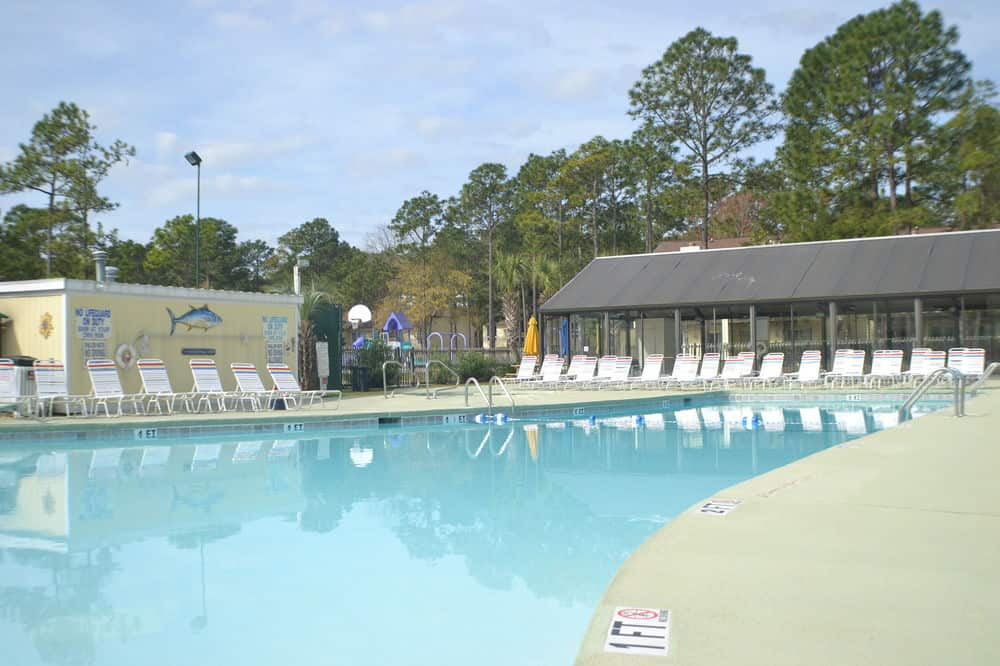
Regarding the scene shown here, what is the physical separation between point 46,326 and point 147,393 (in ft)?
6.73

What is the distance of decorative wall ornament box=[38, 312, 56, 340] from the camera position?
47.0 feet

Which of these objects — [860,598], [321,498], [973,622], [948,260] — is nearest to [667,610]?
[860,598]

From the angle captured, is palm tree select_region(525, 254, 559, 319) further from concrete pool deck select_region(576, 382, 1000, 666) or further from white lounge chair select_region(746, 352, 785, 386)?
concrete pool deck select_region(576, 382, 1000, 666)

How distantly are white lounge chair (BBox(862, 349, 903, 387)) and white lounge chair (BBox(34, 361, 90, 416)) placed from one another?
1480 centimetres

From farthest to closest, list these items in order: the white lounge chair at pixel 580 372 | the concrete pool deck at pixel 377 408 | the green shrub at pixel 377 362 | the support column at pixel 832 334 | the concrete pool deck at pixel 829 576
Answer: the green shrub at pixel 377 362
the white lounge chair at pixel 580 372
the support column at pixel 832 334
the concrete pool deck at pixel 377 408
the concrete pool deck at pixel 829 576

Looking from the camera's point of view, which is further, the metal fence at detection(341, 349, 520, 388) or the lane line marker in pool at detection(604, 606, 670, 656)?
the metal fence at detection(341, 349, 520, 388)

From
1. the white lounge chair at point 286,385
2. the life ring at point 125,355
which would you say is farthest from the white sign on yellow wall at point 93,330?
the white lounge chair at point 286,385

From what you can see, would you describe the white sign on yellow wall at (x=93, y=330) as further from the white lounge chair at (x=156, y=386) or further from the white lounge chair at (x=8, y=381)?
the white lounge chair at (x=8, y=381)

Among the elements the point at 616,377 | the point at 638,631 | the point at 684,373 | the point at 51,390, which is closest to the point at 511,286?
the point at 616,377

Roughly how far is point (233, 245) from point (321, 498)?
44.7m

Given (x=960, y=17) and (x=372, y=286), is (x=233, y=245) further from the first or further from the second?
(x=960, y=17)

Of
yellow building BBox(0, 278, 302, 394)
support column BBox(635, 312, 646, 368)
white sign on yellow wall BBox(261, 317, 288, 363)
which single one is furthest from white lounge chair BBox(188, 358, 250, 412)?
support column BBox(635, 312, 646, 368)

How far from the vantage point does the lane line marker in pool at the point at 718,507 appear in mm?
5113

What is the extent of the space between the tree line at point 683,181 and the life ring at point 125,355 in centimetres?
1451
